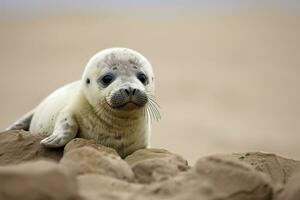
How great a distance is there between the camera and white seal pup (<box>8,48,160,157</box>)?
594cm

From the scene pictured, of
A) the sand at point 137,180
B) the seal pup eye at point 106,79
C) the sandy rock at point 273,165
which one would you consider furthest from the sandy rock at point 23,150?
the sandy rock at point 273,165

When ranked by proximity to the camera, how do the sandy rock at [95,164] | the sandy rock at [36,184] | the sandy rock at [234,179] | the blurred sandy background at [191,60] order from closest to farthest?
1. the sandy rock at [36,184]
2. the sandy rock at [234,179]
3. the sandy rock at [95,164]
4. the blurred sandy background at [191,60]

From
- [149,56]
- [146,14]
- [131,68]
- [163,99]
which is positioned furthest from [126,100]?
[146,14]

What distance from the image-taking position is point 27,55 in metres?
22.5

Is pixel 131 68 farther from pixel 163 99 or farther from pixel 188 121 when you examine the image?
pixel 163 99

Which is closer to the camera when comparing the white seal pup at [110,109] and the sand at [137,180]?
the sand at [137,180]

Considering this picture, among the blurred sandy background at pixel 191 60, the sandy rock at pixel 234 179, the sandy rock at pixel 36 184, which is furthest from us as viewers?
the blurred sandy background at pixel 191 60

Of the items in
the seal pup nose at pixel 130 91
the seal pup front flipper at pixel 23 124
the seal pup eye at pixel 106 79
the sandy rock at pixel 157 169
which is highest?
the seal pup eye at pixel 106 79

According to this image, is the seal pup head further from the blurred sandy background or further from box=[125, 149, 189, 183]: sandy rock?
the blurred sandy background

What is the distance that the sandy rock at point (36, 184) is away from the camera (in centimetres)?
330

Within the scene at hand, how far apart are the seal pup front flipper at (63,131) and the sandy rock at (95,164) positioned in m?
1.28

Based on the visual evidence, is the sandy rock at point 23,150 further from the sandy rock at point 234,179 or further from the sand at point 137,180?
the sandy rock at point 234,179

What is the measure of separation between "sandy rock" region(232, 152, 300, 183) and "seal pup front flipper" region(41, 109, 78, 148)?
1.44 meters

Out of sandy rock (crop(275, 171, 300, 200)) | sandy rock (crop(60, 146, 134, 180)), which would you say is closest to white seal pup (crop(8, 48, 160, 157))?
sandy rock (crop(60, 146, 134, 180))
